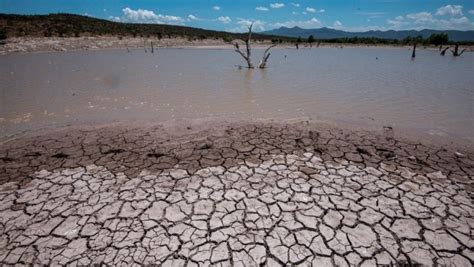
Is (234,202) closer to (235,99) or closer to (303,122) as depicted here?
(303,122)

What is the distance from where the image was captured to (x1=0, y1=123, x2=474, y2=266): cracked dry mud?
2.71m

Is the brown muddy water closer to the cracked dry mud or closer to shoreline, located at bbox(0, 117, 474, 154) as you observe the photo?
shoreline, located at bbox(0, 117, 474, 154)

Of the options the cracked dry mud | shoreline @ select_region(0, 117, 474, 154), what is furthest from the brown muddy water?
the cracked dry mud

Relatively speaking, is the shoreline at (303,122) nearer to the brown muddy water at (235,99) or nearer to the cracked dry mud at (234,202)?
the brown muddy water at (235,99)

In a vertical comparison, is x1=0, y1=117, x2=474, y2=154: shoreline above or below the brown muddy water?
below

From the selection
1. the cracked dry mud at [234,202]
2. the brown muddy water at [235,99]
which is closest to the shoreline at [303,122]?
the brown muddy water at [235,99]

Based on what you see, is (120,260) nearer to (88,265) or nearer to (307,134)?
(88,265)

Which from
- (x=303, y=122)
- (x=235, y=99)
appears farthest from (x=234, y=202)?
(x=235, y=99)

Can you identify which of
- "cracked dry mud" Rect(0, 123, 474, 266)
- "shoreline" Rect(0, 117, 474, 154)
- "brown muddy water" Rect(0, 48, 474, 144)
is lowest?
"cracked dry mud" Rect(0, 123, 474, 266)

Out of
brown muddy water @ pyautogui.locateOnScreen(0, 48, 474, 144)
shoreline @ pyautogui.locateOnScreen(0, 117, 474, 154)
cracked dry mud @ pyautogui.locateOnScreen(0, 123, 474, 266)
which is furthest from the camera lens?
brown muddy water @ pyautogui.locateOnScreen(0, 48, 474, 144)

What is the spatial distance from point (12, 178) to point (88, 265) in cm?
273

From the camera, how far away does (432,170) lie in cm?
432

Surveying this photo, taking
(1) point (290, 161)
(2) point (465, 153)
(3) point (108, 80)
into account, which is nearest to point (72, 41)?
(3) point (108, 80)

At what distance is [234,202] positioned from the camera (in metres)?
3.47
